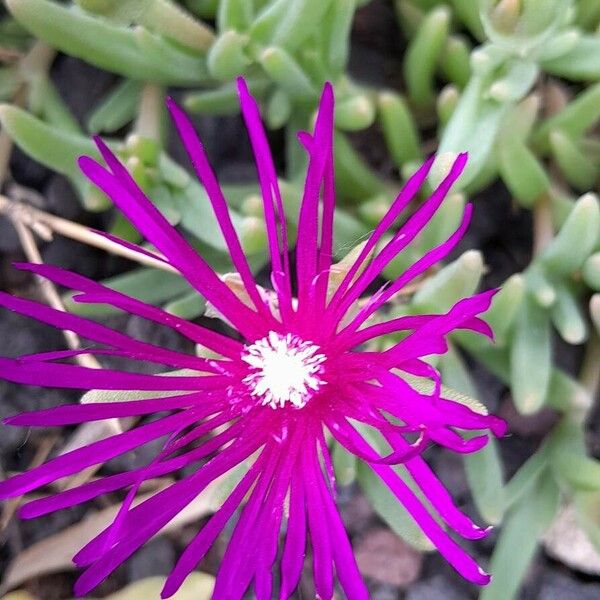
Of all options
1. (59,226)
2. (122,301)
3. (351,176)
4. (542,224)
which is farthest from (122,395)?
(542,224)

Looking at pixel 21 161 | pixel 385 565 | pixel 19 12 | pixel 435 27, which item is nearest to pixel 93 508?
pixel 385 565

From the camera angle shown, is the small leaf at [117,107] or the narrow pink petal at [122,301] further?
the small leaf at [117,107]

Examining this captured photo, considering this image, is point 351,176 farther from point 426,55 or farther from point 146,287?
point 146,287

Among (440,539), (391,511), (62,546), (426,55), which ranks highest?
(426,55)

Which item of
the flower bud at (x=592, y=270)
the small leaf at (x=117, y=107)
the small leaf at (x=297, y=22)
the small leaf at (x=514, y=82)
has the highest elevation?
the small leaf at (x=117, y=107)

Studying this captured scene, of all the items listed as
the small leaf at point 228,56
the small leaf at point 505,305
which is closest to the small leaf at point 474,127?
the small leaf at point 505,305

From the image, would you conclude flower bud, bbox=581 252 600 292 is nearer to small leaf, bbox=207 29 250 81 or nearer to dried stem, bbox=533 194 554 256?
dried stem, bbox=533 194 554 256

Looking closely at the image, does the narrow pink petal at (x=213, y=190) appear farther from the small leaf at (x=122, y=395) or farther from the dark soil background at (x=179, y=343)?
the dark soil background at (x=179, y=343)
